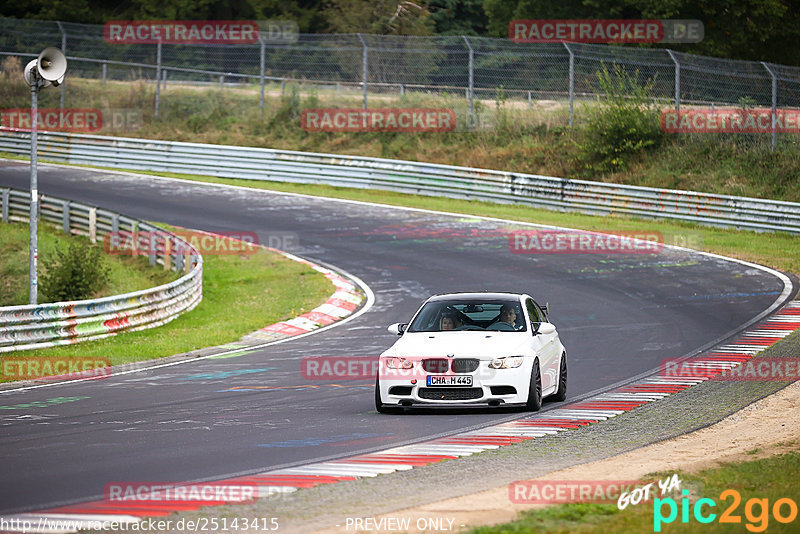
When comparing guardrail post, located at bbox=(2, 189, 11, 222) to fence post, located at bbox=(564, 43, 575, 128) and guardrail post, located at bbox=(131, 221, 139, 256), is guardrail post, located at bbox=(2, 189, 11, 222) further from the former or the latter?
fence post, located at bbox=(564, 43, 575, 128)

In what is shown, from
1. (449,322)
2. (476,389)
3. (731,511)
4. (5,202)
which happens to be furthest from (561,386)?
(5,202)

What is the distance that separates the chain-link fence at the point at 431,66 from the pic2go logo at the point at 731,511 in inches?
1032

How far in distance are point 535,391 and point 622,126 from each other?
25.7m

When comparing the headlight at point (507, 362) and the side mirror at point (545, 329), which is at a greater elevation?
the side mirror at point (545, 329)

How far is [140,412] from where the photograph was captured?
12461 millimetres

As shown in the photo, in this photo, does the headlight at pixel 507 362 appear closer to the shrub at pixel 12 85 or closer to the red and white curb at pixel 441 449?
the red and white curb at pixel 441 449

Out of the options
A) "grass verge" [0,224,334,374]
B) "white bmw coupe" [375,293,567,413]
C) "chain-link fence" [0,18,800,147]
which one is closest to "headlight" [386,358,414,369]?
"white bmw coupe" [375,293,567,413]

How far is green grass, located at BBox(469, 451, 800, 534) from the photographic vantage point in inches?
269

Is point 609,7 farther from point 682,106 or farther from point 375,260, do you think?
point 375,260

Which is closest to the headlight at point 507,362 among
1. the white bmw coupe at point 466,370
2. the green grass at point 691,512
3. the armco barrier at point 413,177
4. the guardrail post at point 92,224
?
the white bmw coupe at point 466,370

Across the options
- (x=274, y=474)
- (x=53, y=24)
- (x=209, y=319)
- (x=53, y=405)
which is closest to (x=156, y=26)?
(x=53, y=24)

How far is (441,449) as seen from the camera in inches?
400

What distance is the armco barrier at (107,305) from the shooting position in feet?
57.4

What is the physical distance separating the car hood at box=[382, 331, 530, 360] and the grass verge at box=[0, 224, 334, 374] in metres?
6.46
